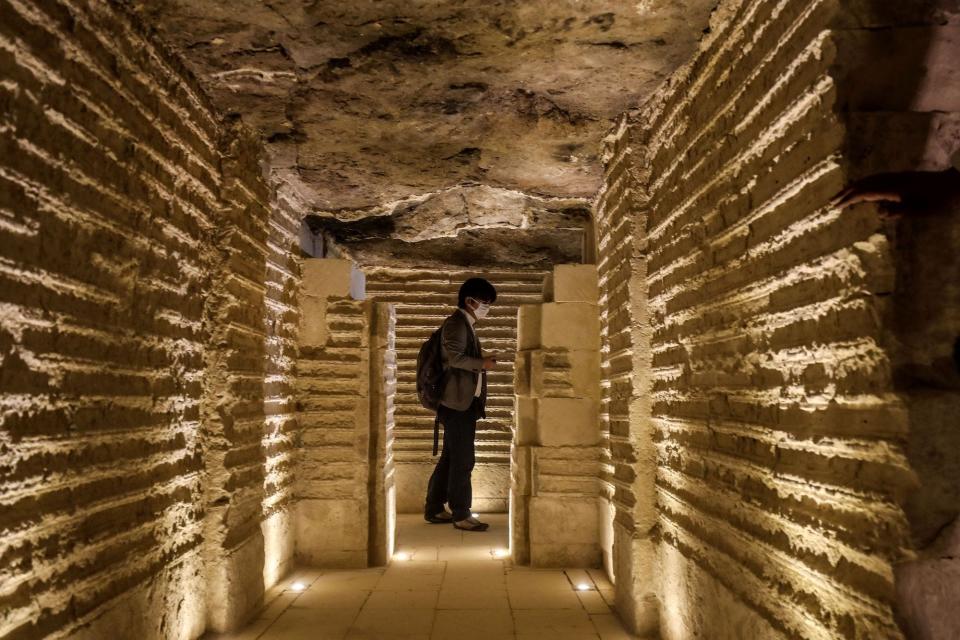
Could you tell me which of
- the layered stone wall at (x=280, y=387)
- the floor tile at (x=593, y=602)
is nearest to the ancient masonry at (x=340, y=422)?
the layered stone wall at (x=280, y=387)

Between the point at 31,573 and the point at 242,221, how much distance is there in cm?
257

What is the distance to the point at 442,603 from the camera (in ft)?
15.6

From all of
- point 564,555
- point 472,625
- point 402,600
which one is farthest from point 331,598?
point 564,555

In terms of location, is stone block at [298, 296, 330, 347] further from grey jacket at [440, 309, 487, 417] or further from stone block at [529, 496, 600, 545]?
stone block at [529, 496, 600, 545]

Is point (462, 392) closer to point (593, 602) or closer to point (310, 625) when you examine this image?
point (593, 602)

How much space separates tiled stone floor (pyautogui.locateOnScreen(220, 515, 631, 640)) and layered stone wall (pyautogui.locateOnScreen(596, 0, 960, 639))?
588 millimetres

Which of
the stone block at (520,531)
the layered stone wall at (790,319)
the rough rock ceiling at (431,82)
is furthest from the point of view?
the stone block at (520,531)

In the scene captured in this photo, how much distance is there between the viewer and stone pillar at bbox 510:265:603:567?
5727mm

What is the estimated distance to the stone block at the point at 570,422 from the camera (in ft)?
18.8

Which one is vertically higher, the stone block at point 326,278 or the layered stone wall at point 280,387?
the stone block at point 326,278

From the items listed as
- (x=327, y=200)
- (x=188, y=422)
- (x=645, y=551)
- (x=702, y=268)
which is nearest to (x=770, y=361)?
(x=702, y=268)

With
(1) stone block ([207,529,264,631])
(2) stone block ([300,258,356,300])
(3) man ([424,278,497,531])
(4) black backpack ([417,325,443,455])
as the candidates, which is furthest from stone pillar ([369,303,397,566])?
(1) stone block ([207,529,264,631])

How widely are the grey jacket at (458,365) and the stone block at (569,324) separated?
933mm

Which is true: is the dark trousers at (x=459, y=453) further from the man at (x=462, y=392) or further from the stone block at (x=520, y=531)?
the stone block at (x=520, y=531)
